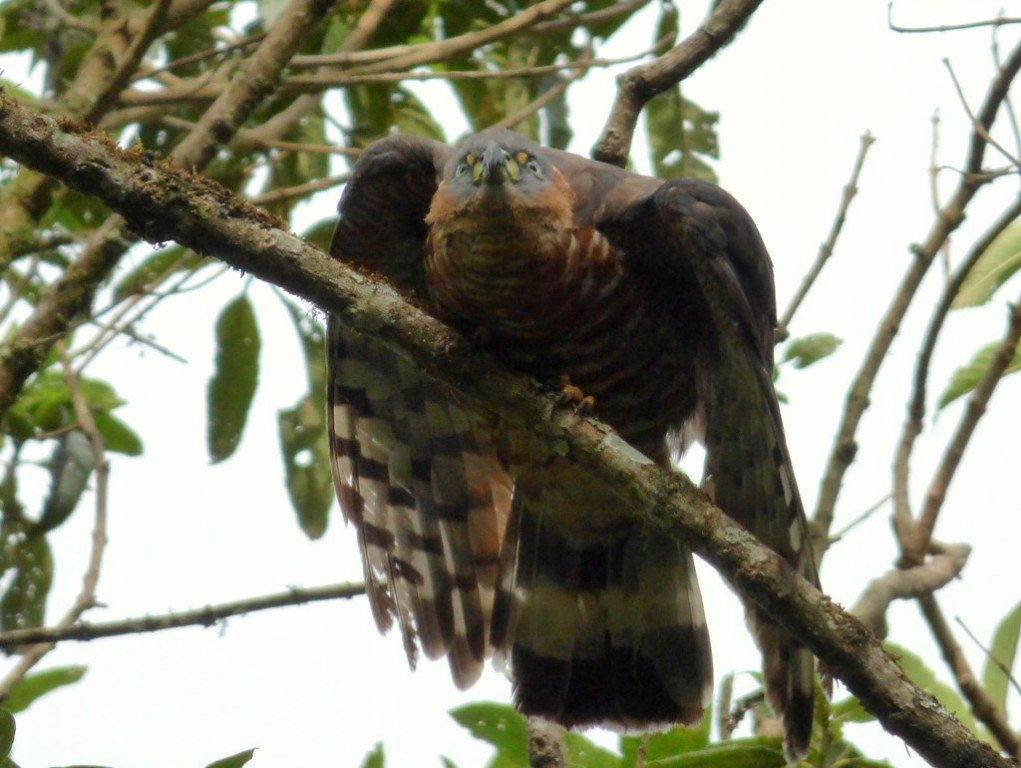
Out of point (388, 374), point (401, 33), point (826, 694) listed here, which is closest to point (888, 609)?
point (826, 694)

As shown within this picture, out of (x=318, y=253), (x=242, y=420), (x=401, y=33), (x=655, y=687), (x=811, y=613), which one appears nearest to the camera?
(x=811, y=613)

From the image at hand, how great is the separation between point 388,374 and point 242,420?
1.81ft

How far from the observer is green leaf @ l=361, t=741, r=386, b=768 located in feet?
10.8

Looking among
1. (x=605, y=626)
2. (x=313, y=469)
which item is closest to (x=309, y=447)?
(x=313, y=469)

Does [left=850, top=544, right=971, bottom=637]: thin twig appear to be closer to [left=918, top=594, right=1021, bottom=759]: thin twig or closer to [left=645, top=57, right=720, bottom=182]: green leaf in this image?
[left=918, top=594, right=1021, bottom=759]: thin twig

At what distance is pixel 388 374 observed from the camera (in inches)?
157

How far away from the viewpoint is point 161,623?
3035 mm

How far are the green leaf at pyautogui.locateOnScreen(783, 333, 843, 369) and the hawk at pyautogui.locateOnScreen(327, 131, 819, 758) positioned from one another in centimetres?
42

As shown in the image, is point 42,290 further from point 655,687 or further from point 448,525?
point 655,687

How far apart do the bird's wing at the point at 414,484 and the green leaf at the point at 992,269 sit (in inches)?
60.6

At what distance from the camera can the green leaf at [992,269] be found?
383 centimetres

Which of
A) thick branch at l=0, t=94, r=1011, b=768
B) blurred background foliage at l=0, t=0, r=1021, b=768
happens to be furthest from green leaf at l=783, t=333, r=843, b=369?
thick branch at l=0, t=94, r=1011, b=768

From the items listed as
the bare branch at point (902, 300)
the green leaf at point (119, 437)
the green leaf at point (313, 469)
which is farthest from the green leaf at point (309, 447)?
the bare branch at point (902, 300)

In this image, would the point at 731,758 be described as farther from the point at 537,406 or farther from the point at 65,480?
the point at 65,480
